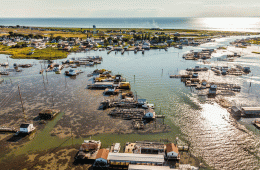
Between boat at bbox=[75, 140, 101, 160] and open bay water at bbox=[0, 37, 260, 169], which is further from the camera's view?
open bay water at bbox=[0, 37, 260, 169]

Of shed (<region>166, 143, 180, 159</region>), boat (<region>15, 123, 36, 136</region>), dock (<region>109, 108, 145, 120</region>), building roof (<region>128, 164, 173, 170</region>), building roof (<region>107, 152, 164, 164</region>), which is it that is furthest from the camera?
dock (<region>109, 108, 145, 120</region>)

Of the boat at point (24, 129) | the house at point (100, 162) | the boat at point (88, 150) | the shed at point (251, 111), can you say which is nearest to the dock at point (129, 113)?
the boat at point (88, 150)

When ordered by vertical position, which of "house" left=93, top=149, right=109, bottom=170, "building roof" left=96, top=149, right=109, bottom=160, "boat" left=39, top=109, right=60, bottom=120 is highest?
"boat" left=39, top=109, right=60, bottom=120

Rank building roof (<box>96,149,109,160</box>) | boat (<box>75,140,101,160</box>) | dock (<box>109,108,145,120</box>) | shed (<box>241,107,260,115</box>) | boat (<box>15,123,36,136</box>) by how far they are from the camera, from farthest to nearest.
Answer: shed (<box>241,107,260,115</box>), dock (<box>109,108,145,120</box>), boat (<box>15,123,36,136</box>), boat (<box>75,140,101,160</box>), building roof (<box>96,149,109,160</box>)

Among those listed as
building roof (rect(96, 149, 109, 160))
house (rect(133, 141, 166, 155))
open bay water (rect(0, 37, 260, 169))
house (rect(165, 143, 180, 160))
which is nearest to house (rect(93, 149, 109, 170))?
building roof (rect(96, 149, 109, 160))

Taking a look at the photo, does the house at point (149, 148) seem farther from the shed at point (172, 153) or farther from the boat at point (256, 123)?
the boat at point (256, 123)

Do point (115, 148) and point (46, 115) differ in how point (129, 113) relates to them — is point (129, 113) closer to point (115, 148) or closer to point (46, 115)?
point (115, 148)

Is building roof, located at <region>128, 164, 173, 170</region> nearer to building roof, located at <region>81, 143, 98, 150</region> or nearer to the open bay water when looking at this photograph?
the open bay water
